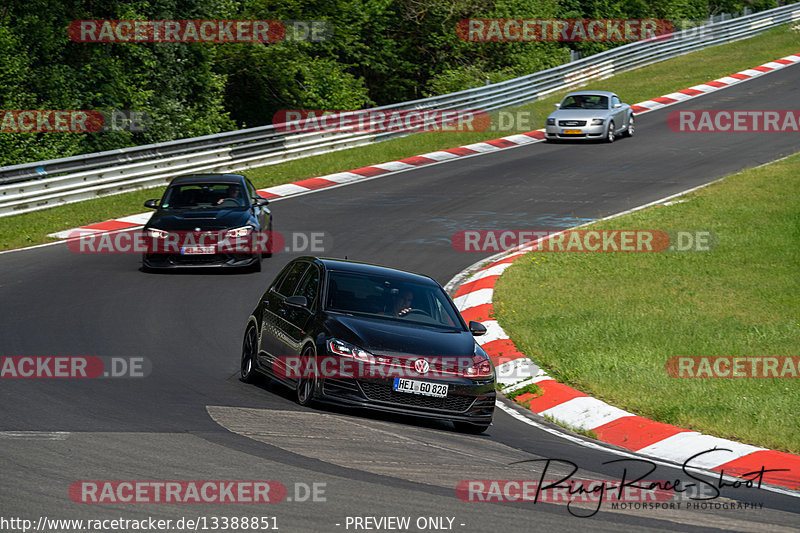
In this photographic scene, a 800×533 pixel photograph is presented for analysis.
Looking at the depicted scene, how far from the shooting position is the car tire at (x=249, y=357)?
11117mm

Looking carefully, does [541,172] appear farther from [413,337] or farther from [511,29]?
[511,29]

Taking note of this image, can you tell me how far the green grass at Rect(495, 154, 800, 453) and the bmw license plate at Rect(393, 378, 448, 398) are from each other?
6.92ft

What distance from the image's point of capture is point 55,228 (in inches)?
819

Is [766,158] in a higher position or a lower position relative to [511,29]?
lower

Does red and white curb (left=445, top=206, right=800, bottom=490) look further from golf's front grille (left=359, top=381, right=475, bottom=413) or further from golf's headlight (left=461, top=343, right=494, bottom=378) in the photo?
golf's front grille (left=359, top=381, right=475, bottom=413)

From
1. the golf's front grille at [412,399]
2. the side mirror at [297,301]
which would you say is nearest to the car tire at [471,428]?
the golf's front grille at [412,399]

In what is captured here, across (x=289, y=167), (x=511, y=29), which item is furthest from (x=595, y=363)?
(x=511, y=29)

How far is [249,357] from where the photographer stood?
11.3 m

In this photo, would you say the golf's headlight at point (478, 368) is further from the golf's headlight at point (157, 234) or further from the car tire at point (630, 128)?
the car tire at point (630, 128)

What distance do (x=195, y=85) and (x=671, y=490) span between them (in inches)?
1183

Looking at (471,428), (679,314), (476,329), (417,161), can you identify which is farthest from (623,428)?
(417,161)

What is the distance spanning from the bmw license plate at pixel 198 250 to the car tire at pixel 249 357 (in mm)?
5593

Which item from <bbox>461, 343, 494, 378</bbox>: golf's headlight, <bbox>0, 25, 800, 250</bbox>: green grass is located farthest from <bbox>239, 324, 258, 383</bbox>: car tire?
<bbox>0, 25, 800, 250</bbox>: green grass

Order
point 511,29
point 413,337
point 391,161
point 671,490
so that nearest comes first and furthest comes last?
point 671,490 < point 413,337 < point 391,161 < point 511,29
